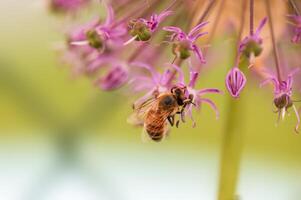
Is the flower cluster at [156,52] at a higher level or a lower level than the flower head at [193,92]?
higher

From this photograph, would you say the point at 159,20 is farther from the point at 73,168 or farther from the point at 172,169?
the point at 172,169

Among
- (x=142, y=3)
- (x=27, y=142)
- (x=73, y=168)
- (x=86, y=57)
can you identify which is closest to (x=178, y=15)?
(x=142, y=3)

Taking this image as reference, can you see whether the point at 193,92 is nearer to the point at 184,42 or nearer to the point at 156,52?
the point at 184,42

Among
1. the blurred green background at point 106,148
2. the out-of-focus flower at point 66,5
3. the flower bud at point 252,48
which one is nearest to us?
the flower bud at point 252,48

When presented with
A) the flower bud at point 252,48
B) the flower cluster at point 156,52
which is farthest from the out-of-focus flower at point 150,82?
the flower bud at point 252,48

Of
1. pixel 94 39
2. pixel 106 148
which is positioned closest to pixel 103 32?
pixel 94 39

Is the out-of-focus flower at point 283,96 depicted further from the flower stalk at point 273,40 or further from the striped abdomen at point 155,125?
the striped abdomen at point 155,125

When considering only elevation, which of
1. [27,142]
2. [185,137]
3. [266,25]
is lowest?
[266,25]
